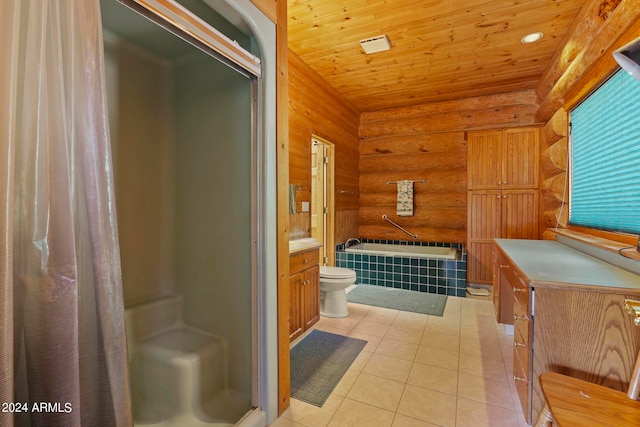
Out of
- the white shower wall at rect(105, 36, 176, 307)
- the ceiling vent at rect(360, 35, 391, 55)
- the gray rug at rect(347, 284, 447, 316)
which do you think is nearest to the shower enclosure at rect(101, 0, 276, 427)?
the white shower wall at rect(105, 36, 176, 307)

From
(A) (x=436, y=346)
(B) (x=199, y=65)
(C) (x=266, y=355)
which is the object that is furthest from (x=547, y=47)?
(C) (x=266, y=355)

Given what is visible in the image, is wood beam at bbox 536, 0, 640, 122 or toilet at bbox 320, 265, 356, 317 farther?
toilet at bbox 320, 265, 356, 317

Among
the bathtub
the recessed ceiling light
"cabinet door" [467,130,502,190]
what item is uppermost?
the recessed ceiling light

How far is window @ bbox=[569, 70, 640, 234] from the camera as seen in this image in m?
1.75

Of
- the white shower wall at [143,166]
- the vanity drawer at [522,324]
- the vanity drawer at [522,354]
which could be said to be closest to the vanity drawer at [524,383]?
the vanity drawer at [522,354]

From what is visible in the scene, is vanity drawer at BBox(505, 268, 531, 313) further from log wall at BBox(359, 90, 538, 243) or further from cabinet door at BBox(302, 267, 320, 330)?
log wall at BBox(359, 90, 538, 243)

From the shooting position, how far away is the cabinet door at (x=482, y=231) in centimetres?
377

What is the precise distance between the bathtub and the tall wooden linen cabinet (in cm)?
33

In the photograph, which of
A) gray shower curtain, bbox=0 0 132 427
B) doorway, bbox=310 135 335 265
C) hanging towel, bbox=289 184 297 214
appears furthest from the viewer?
doorway, bbox=310 135 335 265

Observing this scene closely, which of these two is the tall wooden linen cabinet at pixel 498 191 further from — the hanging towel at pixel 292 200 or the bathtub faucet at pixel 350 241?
the hanging towel at pixel 292 200

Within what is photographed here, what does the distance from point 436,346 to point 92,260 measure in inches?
93.9

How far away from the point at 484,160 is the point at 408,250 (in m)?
1.60

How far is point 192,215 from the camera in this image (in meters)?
1.76

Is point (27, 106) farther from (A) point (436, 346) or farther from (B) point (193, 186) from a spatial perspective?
(A) point (436, 346)
